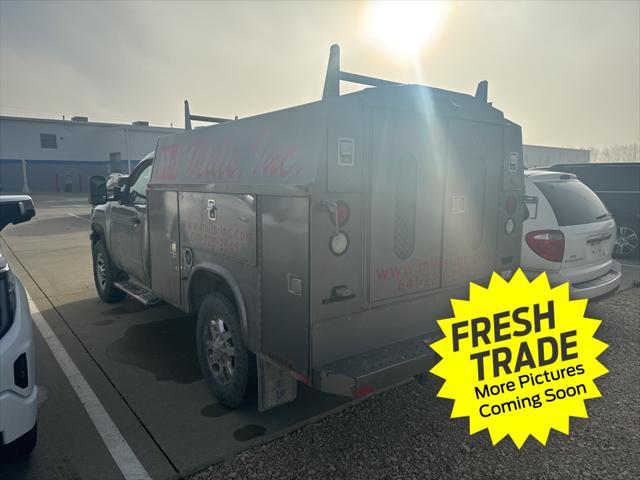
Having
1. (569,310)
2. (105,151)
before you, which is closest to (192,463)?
(569,310)

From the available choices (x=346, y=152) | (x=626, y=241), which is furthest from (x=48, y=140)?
(x=346, y=152)

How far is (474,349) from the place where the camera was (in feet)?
10.9

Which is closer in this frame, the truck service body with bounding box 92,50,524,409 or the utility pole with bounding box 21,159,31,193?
the truck service body with bounding box 92,50,524,409

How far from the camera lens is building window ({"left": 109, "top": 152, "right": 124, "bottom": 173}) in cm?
3909

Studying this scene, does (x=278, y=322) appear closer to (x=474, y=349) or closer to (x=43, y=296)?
(x=474, y=349)

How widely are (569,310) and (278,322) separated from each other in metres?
2.77

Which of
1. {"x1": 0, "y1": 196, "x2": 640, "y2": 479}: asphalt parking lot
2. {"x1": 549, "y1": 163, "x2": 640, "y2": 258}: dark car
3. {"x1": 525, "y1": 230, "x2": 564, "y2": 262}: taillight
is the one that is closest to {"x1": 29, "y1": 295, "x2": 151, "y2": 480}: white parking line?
{"x1": 0, "y1": 196, "x2": 640, "y2": 479}: asphalt parking lot

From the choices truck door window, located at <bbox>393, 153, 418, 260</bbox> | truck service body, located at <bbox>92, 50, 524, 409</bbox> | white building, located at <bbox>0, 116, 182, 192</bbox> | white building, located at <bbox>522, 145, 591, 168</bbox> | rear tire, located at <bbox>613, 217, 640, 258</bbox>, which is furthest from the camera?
white building, located at <bbox>522, 145, 591, 168</bbox>

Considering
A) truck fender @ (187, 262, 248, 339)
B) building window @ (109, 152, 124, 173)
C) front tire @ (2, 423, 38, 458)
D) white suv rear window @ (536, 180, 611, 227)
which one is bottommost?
front tire @ (2, 423, 38, 458)

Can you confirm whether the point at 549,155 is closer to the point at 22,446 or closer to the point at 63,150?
the point at 63,150

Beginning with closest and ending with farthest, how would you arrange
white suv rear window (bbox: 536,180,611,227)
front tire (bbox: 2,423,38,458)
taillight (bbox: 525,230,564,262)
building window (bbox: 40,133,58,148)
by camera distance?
front tire (bbox: 2,423,38,458)
taillight (bbox: 525,230,564,262)
white suv rear window (bbox: 536,180,611,227)
building window (bbox: 40,133,58,148)

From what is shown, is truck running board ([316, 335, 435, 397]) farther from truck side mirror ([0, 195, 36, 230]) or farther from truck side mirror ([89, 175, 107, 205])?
truck side mirror ([89, 175, 107, 205])

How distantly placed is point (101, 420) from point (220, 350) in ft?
3.41

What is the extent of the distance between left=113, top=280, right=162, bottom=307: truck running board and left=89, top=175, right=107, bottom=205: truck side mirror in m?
1.11
